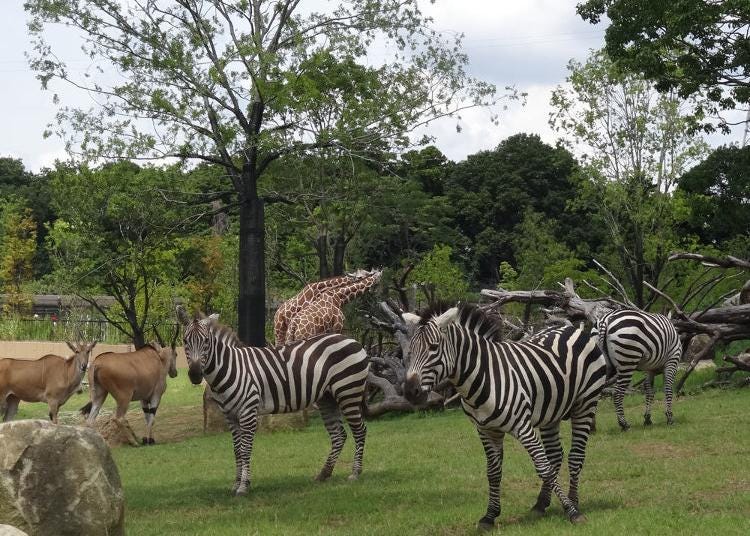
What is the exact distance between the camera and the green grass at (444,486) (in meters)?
8.80

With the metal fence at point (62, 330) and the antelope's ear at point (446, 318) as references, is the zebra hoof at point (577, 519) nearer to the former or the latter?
the antelope's ear at point (446, 318)

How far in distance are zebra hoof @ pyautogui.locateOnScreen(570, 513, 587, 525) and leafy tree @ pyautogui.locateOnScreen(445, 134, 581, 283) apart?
1576 inches

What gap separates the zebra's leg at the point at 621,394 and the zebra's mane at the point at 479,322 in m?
6.15

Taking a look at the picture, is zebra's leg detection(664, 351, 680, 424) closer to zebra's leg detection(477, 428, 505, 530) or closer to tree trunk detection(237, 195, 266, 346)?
zebra's leg detection(477, 428, 505, 530)

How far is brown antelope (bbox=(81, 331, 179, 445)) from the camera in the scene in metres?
18.3

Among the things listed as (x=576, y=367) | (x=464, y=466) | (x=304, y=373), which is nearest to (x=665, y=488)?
(x=576, y=367)

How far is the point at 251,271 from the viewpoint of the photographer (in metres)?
20.5

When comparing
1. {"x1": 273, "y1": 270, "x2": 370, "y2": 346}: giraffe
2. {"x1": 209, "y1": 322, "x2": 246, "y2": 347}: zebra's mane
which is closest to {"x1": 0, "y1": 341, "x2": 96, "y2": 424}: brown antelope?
{"x1": 273, "y1": 270, "x2": 370, "y2": 346}: giraffe

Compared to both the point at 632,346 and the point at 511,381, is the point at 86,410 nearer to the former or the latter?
the point at 632,346

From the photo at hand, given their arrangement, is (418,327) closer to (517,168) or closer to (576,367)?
(576,367)

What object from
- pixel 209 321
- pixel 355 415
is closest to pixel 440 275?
pixel 355 415

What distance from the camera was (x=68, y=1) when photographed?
20562mm

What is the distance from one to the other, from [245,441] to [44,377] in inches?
355

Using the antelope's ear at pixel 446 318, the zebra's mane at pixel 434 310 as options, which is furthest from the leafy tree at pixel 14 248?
the antelope's ear at pixel 446 318
